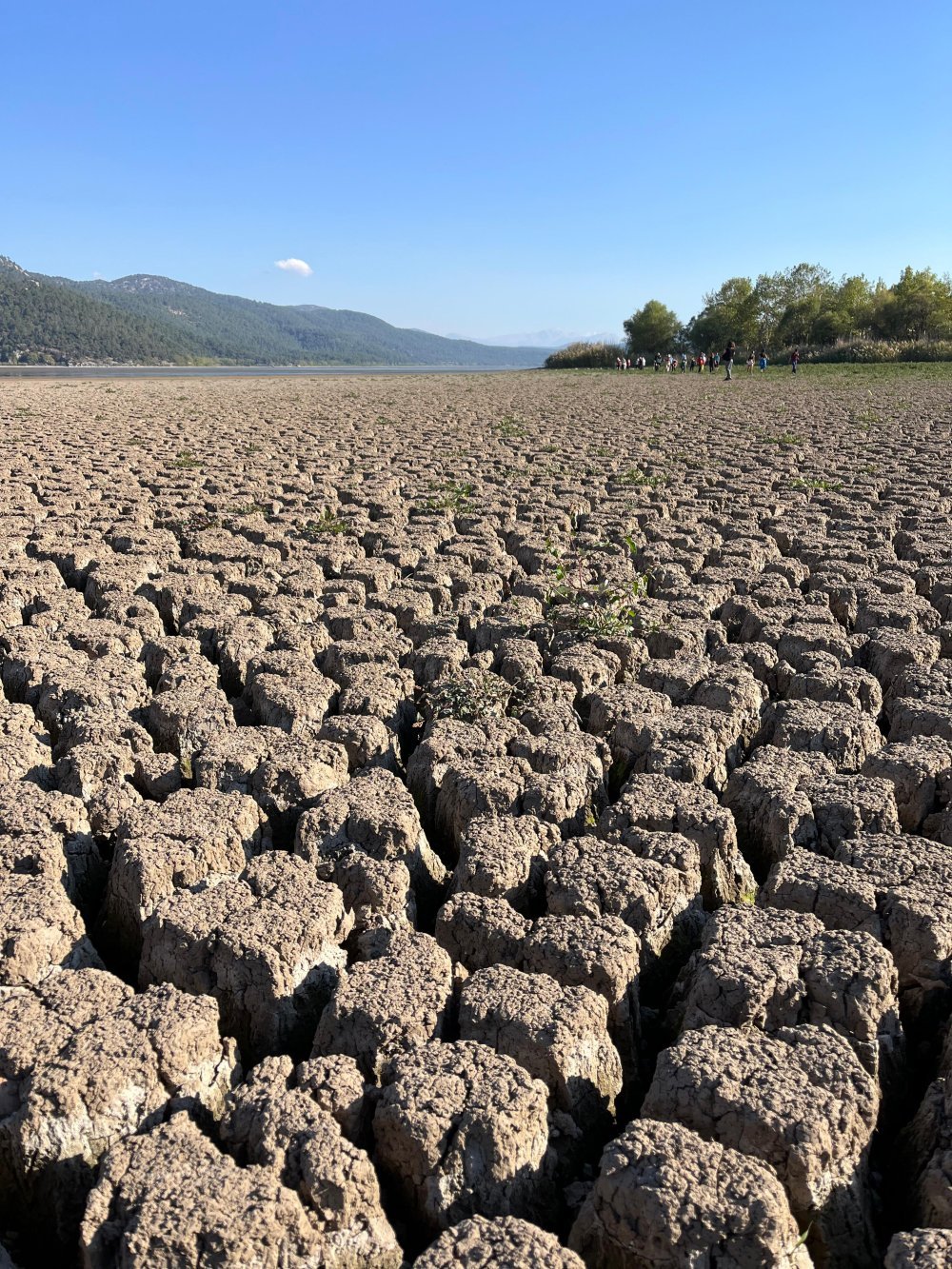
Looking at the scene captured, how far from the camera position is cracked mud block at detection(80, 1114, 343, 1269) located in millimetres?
1763

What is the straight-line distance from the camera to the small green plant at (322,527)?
26.0 ft

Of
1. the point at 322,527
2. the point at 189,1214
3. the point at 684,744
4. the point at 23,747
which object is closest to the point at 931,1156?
the point at 189,1214

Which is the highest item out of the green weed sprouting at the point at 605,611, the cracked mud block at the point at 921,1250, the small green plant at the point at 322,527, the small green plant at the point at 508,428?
the small green plant at the point at 508,428

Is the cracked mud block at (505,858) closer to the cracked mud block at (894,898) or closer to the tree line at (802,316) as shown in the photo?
the cracked mud block at (894,898)

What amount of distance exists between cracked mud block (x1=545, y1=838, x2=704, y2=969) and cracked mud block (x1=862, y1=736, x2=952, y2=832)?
3.61ft

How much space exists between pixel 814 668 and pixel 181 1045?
11.9 ft

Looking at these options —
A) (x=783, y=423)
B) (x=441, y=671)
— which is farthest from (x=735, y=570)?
(x=783, y=423)

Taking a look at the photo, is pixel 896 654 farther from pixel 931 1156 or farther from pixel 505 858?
pixel 931 1156

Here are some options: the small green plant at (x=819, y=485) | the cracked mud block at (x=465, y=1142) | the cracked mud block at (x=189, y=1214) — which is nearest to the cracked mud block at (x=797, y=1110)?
the cracked mud block at (x=465, y=1142)

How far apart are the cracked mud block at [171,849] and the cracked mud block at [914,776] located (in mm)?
2462

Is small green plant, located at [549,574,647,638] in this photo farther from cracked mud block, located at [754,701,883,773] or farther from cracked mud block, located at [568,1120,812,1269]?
cracked mud block, located at [568,1120,812,1269]

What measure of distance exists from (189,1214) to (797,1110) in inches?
51.8

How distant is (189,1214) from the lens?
5.90ft

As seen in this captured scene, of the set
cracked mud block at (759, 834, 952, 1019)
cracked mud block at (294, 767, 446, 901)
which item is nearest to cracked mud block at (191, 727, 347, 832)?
cracked mud block at (294, 767, 446, 901)
